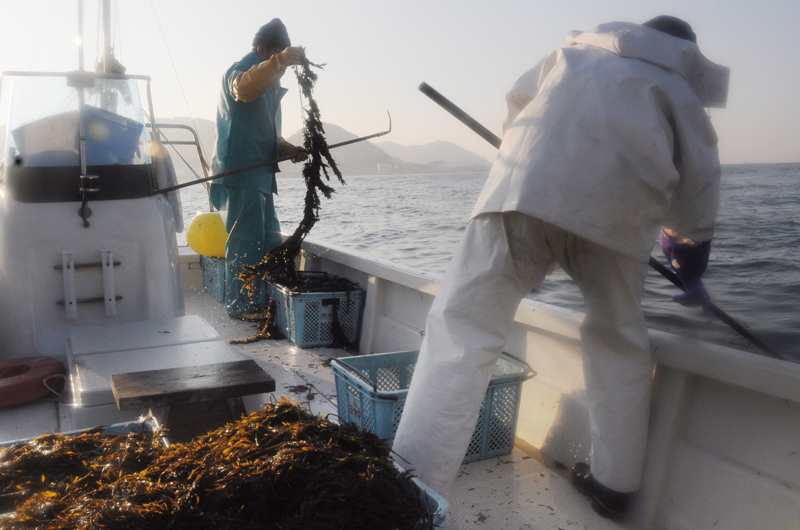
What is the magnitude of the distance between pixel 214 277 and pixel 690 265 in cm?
407

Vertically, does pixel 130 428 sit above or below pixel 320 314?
above

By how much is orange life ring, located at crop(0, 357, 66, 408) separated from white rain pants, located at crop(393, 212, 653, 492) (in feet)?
6.19

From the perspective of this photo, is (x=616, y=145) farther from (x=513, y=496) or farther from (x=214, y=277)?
(x=214, y=277)

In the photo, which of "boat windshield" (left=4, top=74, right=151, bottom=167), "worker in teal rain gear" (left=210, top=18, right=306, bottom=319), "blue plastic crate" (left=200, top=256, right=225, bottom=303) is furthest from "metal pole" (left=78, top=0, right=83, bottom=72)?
"blue plastic crate" (left=200, top=256, right=225, bottom=303)

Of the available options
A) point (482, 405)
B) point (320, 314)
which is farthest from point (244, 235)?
point (482, 405)

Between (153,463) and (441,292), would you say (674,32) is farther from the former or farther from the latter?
(153,463)

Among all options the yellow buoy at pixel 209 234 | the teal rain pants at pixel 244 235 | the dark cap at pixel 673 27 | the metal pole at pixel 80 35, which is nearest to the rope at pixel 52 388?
the teal rain pants at pixel 244 235

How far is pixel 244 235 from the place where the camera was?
166 inches

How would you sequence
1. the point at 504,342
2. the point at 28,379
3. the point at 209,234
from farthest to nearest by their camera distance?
the point at 209,234, the point at 28,379, the point at 504,342

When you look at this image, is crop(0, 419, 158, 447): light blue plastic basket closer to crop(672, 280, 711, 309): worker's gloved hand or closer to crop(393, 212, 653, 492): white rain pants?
crop(393, 212, 653, 492): white rain pants

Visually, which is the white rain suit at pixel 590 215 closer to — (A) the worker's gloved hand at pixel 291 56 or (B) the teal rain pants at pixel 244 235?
(A) the worker's gloved hand at pixel 291 56

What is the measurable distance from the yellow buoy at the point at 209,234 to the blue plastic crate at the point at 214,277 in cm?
10

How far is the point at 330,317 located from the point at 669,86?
2.55 meters

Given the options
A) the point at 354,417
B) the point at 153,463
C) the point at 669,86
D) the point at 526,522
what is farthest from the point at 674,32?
the point at 153,463
